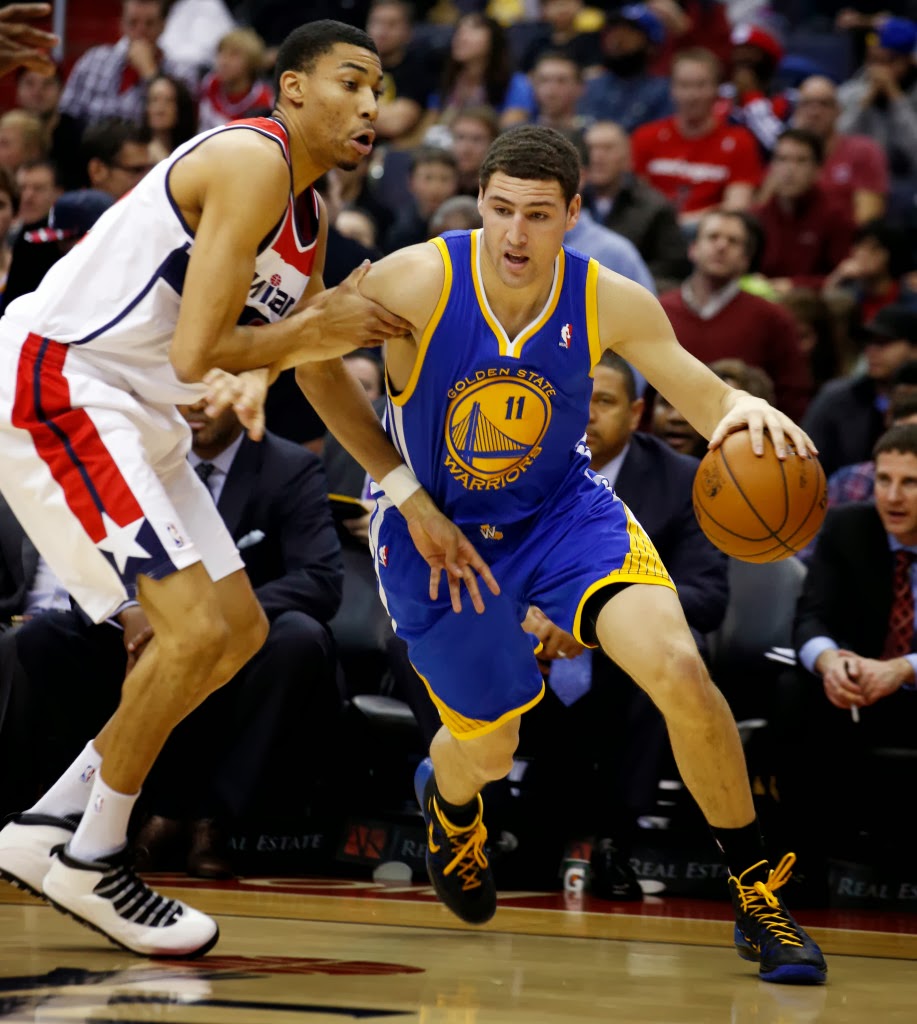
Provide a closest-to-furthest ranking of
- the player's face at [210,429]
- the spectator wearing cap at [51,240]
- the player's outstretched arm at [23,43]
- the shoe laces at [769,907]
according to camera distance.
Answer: the shoe laces at [769,907] < the player's outstretched arm at [23,43] < the player's face at [210,429] < the spectator wearing cap at [51,240]

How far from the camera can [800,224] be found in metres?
9.46

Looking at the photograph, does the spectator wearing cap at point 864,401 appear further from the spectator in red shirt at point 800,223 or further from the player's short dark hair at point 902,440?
the spectator in red shirt at point 800,223

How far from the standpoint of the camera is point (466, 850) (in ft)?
15.2

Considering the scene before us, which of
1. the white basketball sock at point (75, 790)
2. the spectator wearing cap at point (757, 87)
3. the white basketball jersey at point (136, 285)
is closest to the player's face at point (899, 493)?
the white basketball jersey at point (136, 285)

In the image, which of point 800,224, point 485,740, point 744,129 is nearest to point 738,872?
point 485,740

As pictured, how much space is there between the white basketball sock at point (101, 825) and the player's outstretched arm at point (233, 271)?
1.03m

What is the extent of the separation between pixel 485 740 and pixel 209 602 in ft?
3.17

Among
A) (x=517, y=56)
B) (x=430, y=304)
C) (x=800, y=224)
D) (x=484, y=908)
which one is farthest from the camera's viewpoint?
(x=517, y=56)

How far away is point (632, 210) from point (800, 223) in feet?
3.95

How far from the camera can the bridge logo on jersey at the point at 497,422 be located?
4.14m

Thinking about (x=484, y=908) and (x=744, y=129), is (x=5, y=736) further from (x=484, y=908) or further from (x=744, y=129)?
(x=744, y=129)

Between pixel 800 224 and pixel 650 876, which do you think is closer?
pixel 650 876

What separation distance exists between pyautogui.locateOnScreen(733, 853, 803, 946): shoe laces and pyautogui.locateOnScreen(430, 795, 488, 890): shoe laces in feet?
2.79

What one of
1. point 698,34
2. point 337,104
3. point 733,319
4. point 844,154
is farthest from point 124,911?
point 698,34
